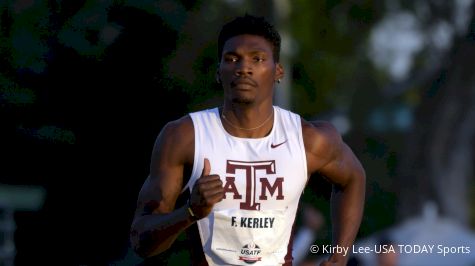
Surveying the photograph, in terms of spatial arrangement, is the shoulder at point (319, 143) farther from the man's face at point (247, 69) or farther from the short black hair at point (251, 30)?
the short black hair at point (251, 30)

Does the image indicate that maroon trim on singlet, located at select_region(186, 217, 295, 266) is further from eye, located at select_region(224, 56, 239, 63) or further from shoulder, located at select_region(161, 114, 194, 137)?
eye, located at select_region(224, 56, 239, 63)

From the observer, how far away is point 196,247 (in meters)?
6.08

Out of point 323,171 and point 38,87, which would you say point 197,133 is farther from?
point 38,87

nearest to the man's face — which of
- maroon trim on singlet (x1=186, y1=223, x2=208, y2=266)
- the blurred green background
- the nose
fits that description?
the nose

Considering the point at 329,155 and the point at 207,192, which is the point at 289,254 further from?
the point at 207,192

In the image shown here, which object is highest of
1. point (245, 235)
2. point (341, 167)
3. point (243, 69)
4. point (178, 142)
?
point (243, 69)

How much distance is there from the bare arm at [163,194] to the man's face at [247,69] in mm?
321

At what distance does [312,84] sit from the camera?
22406mm

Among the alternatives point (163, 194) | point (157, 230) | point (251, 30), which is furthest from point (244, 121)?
point (157, 230)

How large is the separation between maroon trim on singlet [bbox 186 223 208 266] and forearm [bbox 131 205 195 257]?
0.31 m

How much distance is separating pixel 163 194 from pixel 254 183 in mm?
466

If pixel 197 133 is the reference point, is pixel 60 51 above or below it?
above

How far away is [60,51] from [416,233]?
556 cm

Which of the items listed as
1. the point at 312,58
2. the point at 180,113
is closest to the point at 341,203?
the point at 180,113
